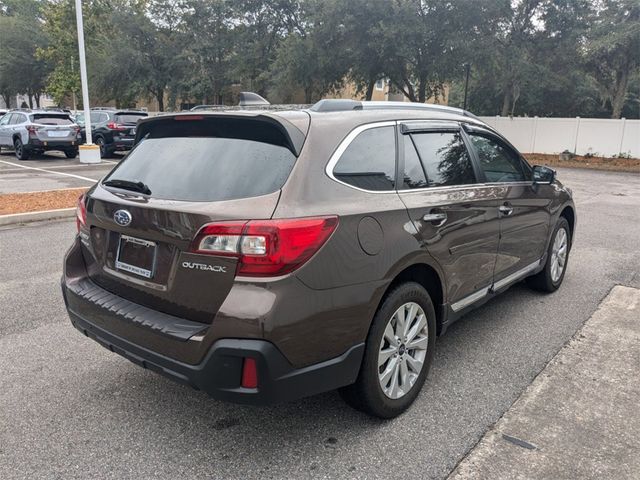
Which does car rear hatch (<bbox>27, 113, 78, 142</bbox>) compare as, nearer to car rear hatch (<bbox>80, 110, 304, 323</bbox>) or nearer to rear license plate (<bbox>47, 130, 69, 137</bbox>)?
rear license plate (<bbox>47, 130, 69, 137</bbox>)

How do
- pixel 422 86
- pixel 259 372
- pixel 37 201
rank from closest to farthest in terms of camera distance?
pixel 259 372, pixel 37 201, pixel 422 86

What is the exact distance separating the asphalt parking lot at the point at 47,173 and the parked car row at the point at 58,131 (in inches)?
18.0

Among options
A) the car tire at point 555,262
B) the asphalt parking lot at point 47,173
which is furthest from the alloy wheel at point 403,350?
the asphalt parking lot at point 47,173

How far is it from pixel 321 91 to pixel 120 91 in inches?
675

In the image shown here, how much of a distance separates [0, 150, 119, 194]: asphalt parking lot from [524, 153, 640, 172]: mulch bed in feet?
59.8

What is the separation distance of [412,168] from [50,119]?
60.6 feet

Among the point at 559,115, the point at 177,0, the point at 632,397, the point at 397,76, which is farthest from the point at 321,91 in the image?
the point at 632,397

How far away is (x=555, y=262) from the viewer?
5.41m

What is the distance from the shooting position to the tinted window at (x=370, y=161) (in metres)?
2.84

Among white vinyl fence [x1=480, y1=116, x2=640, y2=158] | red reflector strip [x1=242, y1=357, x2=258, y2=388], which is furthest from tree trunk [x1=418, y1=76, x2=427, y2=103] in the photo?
red reflector strip [x1=242, y1=357, x2=258, y2=388]

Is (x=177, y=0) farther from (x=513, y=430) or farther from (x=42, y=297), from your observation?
(x=513, y=430)

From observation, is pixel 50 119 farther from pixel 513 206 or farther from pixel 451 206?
pixel 451 206

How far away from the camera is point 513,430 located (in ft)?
9.84

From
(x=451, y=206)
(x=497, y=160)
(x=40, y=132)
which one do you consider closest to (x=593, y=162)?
(x=497, y=160)
